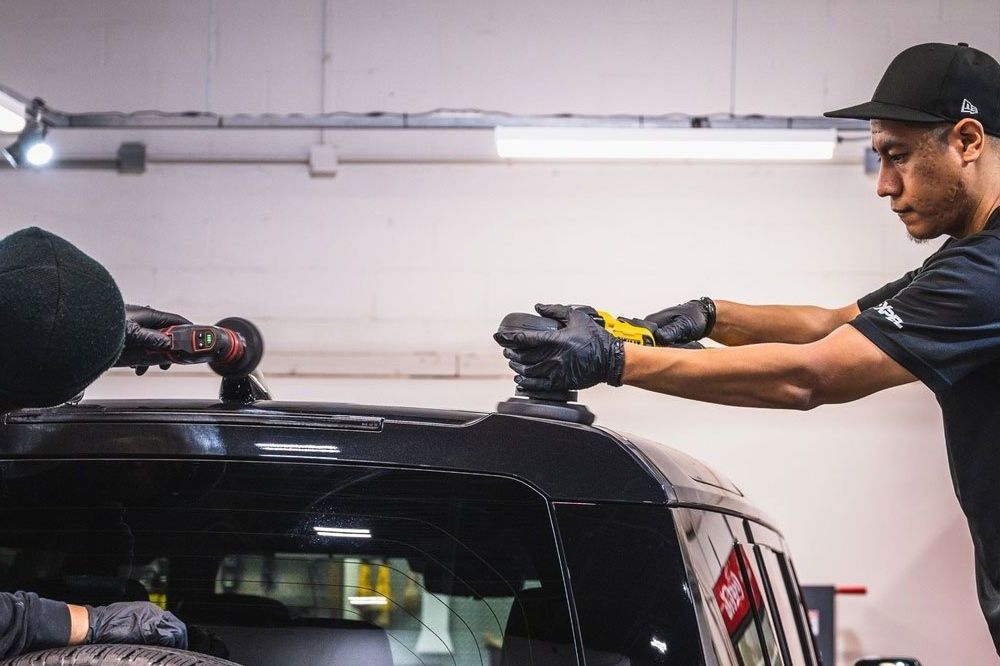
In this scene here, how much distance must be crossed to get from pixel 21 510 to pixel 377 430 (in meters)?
0.52

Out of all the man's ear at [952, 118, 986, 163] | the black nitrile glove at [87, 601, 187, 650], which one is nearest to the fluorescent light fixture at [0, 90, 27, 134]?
the black nitrile glove at [87, 601, 187, 650]

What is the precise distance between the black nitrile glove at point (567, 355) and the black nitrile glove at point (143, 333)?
574mm

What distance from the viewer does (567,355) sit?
68.2 inches

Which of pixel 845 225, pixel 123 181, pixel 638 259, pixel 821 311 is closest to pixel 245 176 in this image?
pixel 123 181

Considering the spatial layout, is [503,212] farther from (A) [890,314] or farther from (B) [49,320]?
(B) [49,320]

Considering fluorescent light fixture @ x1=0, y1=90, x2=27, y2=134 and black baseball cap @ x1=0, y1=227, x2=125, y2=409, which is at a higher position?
fluorescent light fixture @ x1=0, y1=90, x2=27, y2=134

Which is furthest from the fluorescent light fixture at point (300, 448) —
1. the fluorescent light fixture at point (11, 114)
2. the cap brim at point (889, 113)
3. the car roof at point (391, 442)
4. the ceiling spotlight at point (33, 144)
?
the ceiling spotlight at point (33, 144)

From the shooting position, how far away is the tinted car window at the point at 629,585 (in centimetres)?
136

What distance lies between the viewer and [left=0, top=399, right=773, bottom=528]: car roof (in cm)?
146

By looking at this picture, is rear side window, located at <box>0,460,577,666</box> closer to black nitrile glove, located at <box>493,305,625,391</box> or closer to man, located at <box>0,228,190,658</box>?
man, located at <box>0,228,190,658</box>

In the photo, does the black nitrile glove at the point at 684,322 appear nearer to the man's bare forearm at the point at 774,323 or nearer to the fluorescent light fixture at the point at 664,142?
the man's bare forearm at the point at 774,323

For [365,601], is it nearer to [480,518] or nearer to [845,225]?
[480,518]

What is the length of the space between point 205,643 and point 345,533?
0.24 m

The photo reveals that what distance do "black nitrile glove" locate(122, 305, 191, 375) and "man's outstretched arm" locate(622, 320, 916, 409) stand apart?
2.59ft
